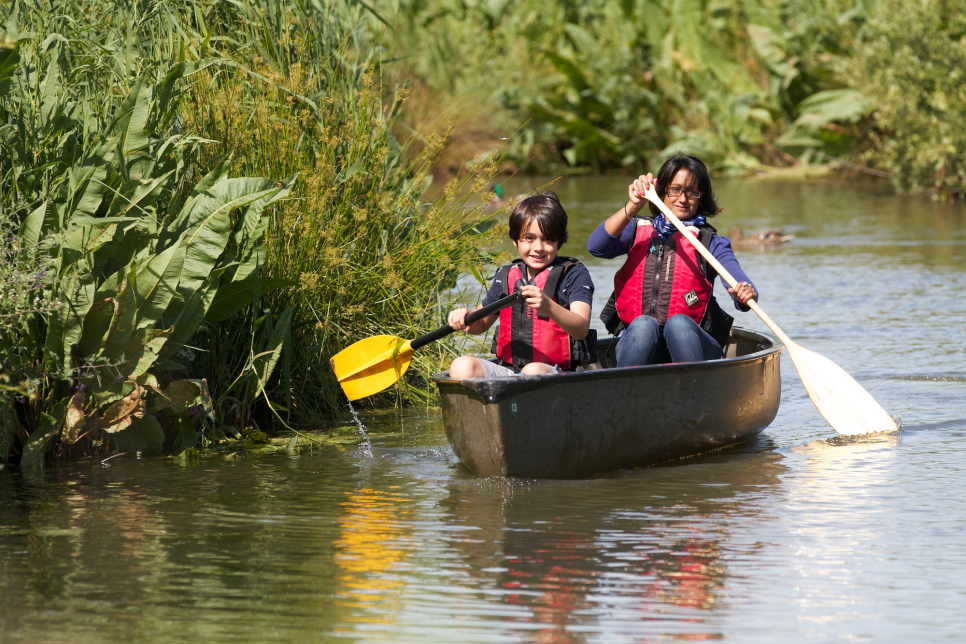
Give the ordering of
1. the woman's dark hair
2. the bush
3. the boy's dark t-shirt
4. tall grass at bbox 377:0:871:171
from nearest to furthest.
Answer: the boy's dark t-shirt, the woman's dark hair, the bush, tall grass at bbox 377:0:871:171

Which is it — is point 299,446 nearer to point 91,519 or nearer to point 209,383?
point 209,383

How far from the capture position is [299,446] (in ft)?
17.3

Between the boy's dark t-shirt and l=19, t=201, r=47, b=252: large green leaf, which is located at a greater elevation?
l=19, t=201, r=47, b=252: large green leaf

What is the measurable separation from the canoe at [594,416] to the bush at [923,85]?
1073 cm

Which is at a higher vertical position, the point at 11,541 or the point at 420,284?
the point at 420,284

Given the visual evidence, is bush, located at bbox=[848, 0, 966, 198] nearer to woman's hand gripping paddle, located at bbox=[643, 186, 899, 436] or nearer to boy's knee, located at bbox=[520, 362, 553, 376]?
woman's hand gripping paddle, located at bbox=[643, 186, 899, 436]

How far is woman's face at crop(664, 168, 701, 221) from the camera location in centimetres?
530

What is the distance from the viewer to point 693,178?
5305mm

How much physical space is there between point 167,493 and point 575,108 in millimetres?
17713

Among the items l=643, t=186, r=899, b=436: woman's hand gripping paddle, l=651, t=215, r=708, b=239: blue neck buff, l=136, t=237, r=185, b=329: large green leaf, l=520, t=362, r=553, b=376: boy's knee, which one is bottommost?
l=643, t=186, r=899, b=436: woman's hand gripping paddle

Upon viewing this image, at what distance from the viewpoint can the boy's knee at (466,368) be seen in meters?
4.59

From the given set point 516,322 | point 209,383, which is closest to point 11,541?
point 209,383

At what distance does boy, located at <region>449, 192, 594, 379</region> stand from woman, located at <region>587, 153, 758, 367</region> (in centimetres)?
41

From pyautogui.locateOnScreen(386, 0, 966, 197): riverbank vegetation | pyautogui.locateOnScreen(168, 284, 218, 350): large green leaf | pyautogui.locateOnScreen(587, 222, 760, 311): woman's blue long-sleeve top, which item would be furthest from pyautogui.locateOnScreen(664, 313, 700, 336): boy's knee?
pyautogui.locateOnScreen(386, 0, 966, 197): riverbank vegetation
